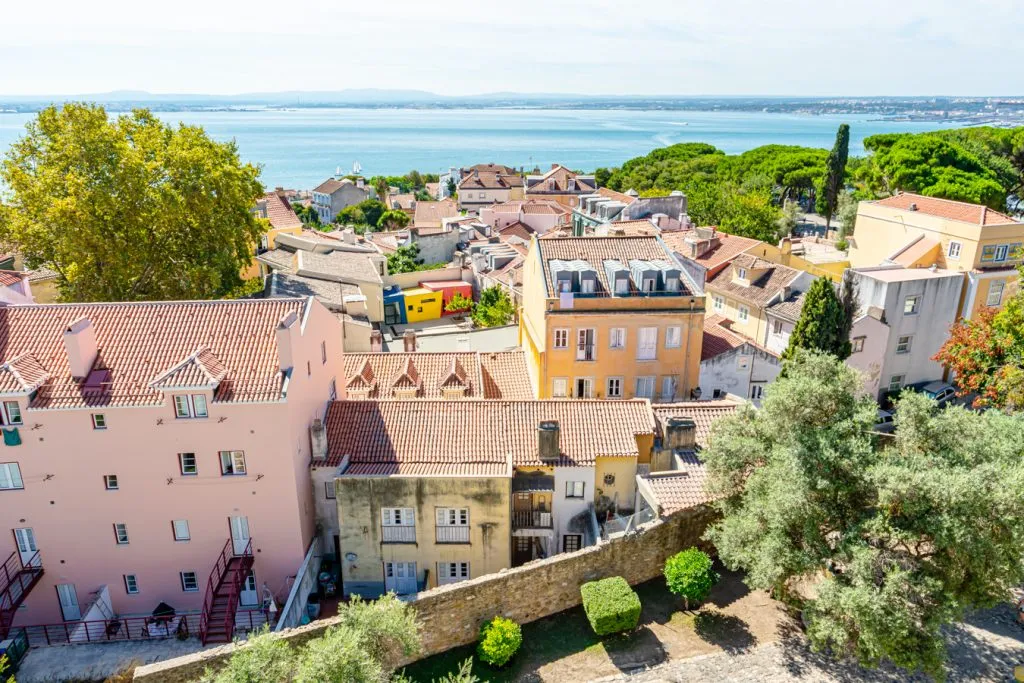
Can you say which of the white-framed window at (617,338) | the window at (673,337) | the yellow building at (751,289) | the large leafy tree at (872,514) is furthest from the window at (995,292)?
the large leafy tree at (872,514)

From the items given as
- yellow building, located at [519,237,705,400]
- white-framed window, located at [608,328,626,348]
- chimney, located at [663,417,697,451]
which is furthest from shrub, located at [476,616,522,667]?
white-framed window, located at [608,328,626,348]

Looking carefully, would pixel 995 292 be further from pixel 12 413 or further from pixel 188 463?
pixel 12 413

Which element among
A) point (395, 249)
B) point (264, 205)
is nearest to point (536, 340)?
point (395, 249)

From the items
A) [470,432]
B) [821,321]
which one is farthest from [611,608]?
[821,321]

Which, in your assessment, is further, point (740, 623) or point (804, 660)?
point (740, 623)

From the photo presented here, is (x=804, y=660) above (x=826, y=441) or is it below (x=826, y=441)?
below

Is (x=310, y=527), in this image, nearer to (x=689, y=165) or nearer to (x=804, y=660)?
(x=804, y=660)

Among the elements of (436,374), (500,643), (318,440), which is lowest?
(500,643)
